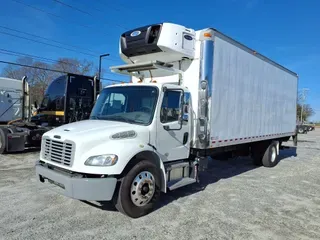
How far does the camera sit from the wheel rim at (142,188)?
14.6 feet

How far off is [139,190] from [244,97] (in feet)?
14.2

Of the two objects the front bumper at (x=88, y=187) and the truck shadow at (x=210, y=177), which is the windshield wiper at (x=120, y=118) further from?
the truck shadow at (x=210, y=177)

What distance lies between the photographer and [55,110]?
10.5 m

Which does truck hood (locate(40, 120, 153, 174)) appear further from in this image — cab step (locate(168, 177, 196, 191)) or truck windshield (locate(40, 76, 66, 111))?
truck windshield (locate(40, 76, 66, 111))

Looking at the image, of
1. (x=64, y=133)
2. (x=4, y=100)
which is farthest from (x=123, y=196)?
(x=4, y=100)

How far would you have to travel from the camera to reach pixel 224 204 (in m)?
5.41

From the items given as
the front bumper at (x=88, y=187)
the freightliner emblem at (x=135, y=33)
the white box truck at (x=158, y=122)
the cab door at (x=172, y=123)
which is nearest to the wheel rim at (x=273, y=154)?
the white box truck at (x=158, y=122)

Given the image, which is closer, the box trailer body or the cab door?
the cab door

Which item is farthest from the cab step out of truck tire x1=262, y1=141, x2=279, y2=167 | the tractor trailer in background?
the tractor trailer in background

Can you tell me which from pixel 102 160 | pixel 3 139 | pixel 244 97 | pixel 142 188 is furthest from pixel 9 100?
pixel 244 97

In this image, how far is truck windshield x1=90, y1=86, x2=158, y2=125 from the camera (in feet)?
16.4

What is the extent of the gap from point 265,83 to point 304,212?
4.49 m

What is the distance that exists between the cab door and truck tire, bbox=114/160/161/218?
603 mm

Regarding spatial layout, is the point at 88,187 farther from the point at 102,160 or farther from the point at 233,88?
the point at 233,88
